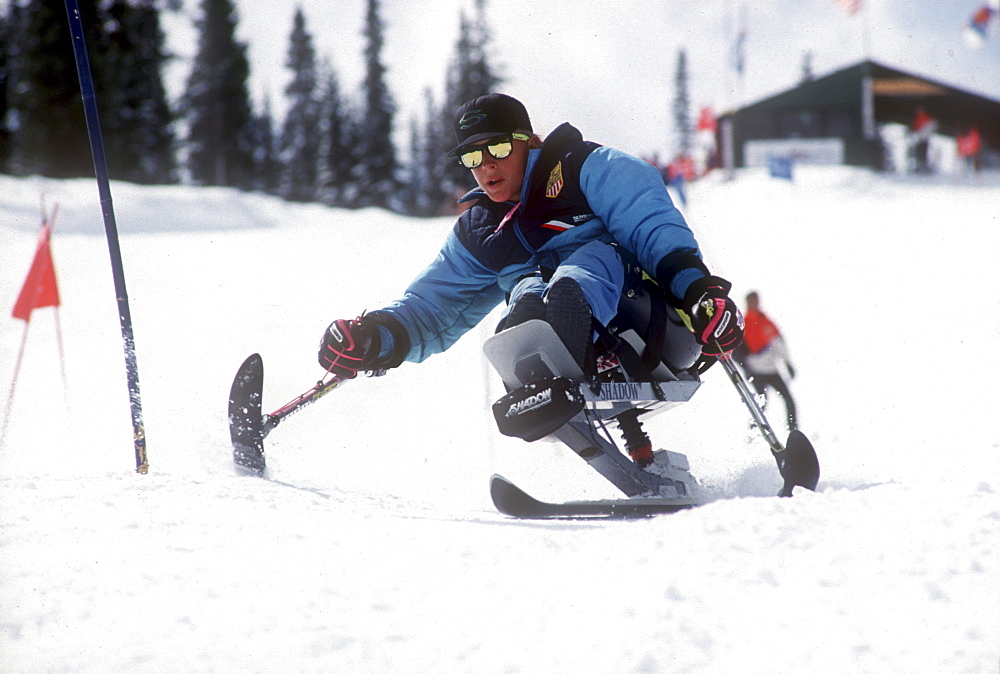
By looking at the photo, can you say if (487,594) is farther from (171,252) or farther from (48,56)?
(48,56)

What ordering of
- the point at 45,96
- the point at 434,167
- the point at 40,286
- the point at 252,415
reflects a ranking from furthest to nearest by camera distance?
the point at 434,167 → the point at 45,96 → the point at 40,286 → the point at 252,415

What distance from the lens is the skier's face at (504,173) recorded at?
3141mm

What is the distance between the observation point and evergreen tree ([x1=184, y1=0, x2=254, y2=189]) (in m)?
20.6

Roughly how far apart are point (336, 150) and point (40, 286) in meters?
28.9

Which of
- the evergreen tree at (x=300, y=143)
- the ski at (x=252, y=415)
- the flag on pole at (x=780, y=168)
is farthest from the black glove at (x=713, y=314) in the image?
the evergreen tree at (x=300, y=143)

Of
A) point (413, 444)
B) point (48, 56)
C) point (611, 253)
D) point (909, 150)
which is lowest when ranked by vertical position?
point (413, 444)

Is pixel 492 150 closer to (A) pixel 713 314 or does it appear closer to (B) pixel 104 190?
(A) pixel 713 314

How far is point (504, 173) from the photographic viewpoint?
316 centimetres

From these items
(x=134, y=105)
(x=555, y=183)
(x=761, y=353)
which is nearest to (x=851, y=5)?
(x=761, y=353)

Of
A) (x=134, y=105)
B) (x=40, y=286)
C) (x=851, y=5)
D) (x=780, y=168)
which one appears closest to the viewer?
(x=40, y=286)

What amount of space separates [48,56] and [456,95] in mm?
10258

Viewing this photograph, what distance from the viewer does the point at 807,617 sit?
51.9 inches

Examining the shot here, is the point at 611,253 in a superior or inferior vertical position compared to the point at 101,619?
superior

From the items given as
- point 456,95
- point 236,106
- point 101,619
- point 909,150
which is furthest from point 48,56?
point 909,150
